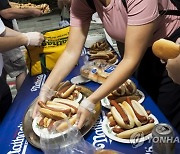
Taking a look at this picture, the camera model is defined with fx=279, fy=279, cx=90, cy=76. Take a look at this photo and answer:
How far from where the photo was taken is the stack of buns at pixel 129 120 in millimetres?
1114

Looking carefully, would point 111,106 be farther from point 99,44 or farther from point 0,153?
point 99,44

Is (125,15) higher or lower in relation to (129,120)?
higher

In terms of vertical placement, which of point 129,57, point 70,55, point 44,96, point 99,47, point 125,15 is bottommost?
point 99,47

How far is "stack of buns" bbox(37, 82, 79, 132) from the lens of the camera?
110 cm

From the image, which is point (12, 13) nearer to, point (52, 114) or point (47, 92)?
point (47, 92)

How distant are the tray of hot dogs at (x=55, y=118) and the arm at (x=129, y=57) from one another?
0.18ft

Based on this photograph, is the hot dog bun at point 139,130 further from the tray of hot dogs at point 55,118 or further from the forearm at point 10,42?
the forearm at point 10,42

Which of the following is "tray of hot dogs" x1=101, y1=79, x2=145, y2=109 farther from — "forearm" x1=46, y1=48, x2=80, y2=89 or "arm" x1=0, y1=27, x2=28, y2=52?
"arm" x1=0, y1=27, x2=28, y2=52

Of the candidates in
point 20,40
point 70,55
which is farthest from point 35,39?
point 70,55

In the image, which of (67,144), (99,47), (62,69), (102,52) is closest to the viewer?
(67,144)

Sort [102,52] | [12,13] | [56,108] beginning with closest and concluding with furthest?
[56,108] → [102,52] → [12,13]

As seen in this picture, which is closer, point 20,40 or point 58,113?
point 58,113

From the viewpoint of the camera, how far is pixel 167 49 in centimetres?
83

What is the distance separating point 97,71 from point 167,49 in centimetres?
89
